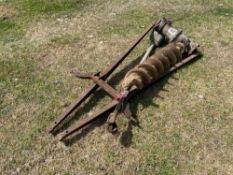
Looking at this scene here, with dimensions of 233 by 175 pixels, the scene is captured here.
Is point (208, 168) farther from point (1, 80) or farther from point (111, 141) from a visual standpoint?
point (1, 80)

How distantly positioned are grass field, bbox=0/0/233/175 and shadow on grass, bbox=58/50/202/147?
0.02m

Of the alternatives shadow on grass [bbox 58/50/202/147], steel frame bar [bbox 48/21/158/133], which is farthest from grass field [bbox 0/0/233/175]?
steel frame bar [bbox 48/21/158/133]

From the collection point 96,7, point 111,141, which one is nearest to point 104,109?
point 111,141

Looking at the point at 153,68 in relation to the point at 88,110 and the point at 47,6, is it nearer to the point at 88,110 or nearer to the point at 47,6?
the point at 88,110

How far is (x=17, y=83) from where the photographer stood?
627 cm

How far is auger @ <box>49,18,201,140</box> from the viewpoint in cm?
529

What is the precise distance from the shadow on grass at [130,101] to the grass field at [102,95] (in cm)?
2

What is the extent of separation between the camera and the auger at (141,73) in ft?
17.4

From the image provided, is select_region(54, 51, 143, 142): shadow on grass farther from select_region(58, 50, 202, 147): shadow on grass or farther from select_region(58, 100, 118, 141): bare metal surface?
select_region(58, 100, 118, 141): bare metal surface

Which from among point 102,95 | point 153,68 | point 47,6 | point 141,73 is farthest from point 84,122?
point 47,6

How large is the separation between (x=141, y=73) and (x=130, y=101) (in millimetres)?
499

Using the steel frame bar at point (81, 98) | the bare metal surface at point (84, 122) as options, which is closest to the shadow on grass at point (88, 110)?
the steel frame bar at point (81, 98)

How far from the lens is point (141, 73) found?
5.61 metres

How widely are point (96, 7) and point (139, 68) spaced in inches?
114
